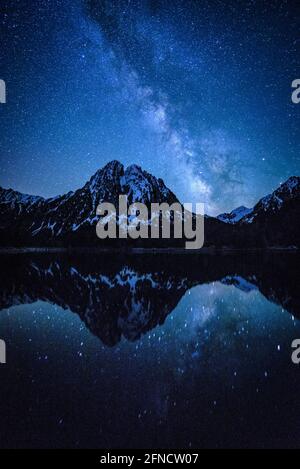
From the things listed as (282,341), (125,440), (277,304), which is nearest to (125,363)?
(125,440)

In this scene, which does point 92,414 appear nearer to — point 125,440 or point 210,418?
point 125,440

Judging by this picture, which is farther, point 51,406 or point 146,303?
point 146,303

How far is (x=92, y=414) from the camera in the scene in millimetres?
7188

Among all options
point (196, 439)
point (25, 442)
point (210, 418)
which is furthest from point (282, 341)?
point (25, 442)

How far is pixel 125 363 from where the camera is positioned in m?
9.90

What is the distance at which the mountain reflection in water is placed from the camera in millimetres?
6605

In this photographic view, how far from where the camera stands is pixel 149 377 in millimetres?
8969

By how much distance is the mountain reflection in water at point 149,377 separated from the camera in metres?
6.61

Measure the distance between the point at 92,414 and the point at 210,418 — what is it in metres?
2.83

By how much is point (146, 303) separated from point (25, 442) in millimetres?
12386
